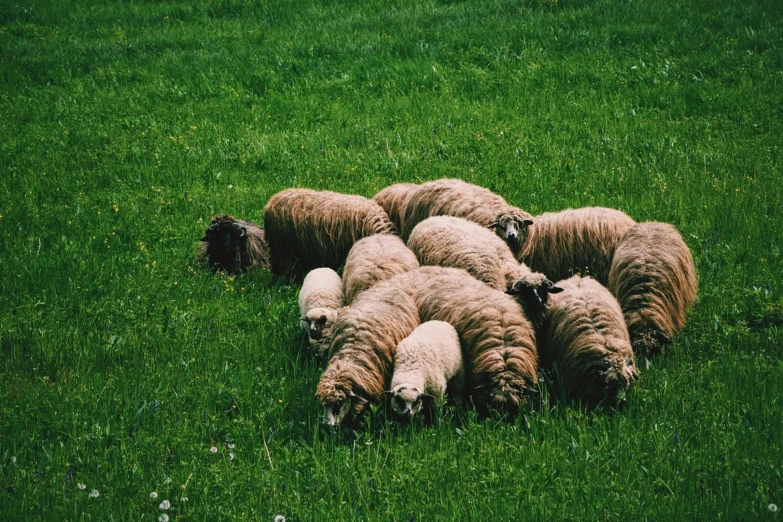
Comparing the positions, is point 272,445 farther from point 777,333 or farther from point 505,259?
point 777,333

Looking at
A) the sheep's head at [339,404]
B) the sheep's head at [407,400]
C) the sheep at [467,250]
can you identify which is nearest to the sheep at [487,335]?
the sheep at [467,250]

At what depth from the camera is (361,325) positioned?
6.11m

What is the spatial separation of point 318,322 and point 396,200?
2.73m

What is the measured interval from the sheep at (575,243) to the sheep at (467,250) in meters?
0.36

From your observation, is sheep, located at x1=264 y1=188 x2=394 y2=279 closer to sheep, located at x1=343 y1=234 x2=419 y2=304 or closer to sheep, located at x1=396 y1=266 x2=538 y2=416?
sheep, located at x1=343 y1=234 x2=419 y2=304

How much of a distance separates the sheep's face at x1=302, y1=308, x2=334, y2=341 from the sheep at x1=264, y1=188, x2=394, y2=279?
1990 mm

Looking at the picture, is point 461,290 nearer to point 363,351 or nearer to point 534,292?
point 534,292

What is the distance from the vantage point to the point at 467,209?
27.8ft

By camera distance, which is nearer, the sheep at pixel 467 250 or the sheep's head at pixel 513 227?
the sheep at pixel 467 250

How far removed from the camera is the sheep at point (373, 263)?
7.21 meters

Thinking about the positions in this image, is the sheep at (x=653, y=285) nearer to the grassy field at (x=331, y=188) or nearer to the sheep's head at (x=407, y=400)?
the grassy field at (x=331, y=188)

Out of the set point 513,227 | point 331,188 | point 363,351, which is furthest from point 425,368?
point 331,188

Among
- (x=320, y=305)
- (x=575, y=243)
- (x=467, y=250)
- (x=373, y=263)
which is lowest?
(x=320, y=305)

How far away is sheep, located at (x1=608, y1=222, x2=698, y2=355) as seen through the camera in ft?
21.7
